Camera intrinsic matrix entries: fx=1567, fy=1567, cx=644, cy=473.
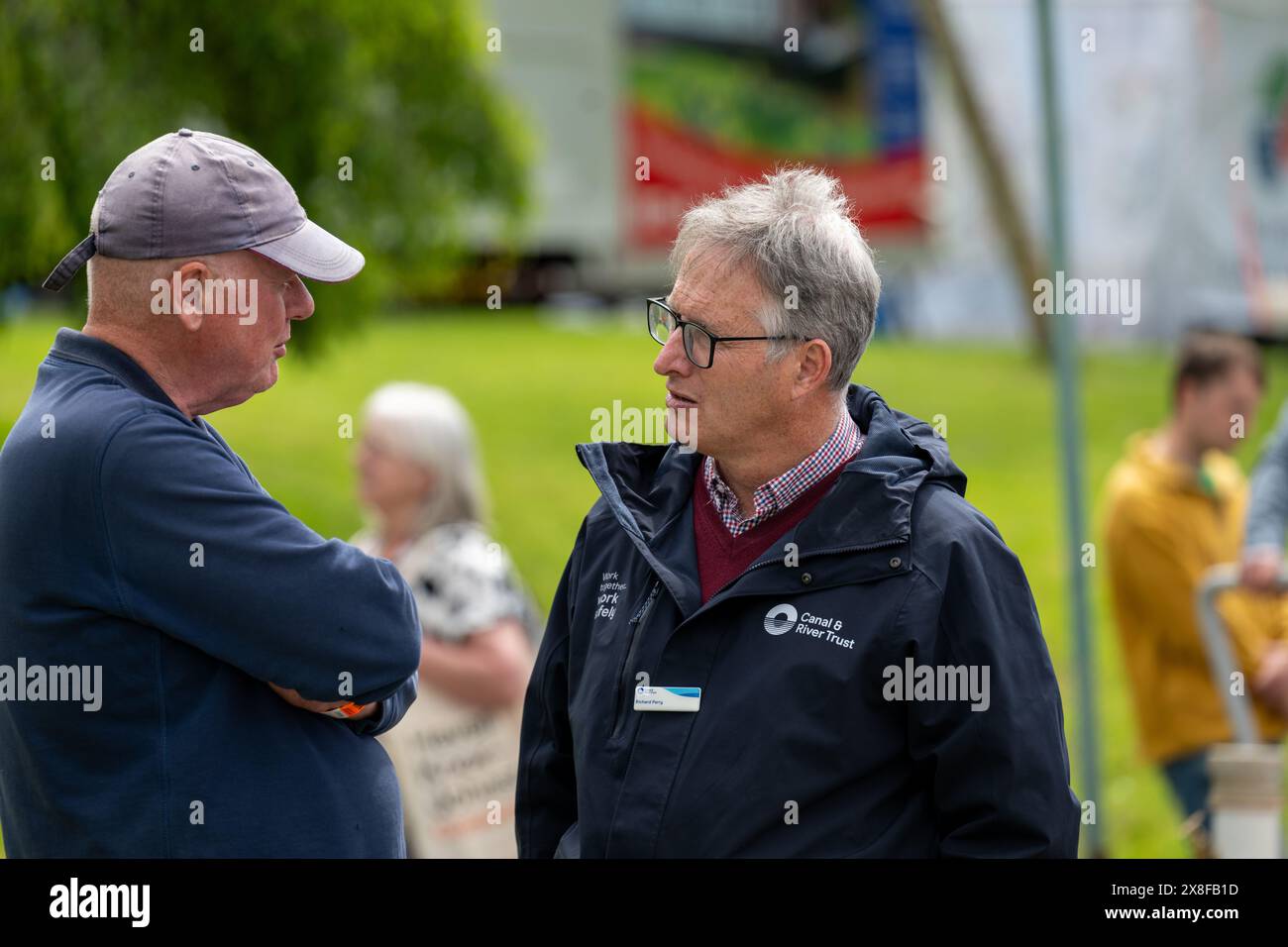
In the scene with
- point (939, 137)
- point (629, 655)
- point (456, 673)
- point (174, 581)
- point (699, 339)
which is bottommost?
point (456, 673)

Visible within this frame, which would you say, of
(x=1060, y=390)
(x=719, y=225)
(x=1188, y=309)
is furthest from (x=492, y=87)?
Result: (x=1188, y=309)

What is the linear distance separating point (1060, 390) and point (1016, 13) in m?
13.7

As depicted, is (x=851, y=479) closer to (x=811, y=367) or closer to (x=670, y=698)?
(x=811, y=367)

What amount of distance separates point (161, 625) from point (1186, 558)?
3958 millimetres

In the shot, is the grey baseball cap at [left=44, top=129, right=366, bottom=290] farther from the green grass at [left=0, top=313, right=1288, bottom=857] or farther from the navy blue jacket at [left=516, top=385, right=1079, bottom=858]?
the green grass at [left=0, top=313, right=1288, bottom=857]

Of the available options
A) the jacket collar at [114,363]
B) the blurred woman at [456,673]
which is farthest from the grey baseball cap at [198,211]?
the blurred woman at [456,673]

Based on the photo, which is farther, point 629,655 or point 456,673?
point 456,673

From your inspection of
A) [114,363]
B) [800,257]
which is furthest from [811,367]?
[114,363]

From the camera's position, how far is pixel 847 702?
229cm

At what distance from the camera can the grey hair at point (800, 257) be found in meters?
2.44

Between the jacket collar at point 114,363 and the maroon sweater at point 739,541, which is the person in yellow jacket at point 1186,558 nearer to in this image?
the maroon sweater at point 739,541

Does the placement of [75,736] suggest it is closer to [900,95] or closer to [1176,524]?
[1176,524]

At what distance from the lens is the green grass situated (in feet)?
31.2

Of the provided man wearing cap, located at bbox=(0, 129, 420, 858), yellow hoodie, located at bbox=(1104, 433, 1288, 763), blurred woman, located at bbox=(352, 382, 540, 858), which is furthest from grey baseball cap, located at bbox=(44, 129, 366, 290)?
yellow hoodie, located at bbox=(1104, 433, 1288, 763)
